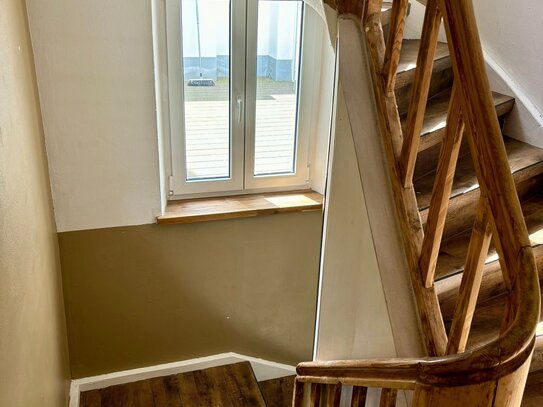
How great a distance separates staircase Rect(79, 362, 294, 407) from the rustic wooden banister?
1269mm

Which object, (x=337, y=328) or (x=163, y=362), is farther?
(x=163, y=362)

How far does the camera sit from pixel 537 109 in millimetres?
2076

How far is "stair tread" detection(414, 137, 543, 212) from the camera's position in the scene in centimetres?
169

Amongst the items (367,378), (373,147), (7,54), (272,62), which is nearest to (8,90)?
(7,54)

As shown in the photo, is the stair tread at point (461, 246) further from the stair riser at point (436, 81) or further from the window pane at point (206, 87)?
the window pane at point (206, 87)

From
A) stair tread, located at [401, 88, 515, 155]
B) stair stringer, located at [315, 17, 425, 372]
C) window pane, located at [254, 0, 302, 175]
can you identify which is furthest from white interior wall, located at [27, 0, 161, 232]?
stair tread, located at [401, 88, 515, 155]

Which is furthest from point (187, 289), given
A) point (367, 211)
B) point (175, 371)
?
point (367, 211)

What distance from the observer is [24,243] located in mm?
1667

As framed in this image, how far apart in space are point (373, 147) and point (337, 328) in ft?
2.37

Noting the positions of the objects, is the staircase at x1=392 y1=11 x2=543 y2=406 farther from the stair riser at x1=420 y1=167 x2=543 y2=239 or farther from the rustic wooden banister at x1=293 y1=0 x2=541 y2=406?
the rustic wooden banister at x1=293 y1=0 x2=541 y2=406

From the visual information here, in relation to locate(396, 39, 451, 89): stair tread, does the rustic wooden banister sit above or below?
below

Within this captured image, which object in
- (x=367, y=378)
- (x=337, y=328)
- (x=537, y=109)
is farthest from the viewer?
(x=537, y=109)

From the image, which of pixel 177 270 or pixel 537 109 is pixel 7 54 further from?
pixel 537 109

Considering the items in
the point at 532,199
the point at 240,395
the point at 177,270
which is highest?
the point at 532,199
